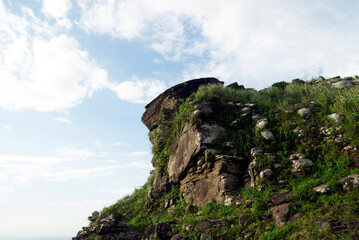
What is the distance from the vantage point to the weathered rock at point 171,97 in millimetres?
13317

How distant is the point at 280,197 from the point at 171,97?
8.46 metres

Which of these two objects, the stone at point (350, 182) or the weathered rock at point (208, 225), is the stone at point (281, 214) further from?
the weathered rock at point (208, 225)

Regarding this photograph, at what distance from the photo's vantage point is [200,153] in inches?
361

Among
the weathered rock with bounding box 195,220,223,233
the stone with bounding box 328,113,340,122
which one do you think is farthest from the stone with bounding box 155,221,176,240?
the stone with bounding box 328,113,340,122

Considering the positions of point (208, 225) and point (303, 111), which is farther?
point (303, 111)

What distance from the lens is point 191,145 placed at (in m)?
9.48

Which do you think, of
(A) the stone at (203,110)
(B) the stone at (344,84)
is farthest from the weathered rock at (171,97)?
(B) the stone at (344,84)

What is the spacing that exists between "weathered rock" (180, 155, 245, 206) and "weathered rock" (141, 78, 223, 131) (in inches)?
195

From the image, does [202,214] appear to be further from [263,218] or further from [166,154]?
[166,154]

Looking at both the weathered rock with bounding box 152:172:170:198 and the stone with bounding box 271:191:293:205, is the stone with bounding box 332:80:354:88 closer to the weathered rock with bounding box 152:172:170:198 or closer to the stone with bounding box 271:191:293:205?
the stone with bounding box 271:191:293:205

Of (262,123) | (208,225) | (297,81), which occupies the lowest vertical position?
(208,225)

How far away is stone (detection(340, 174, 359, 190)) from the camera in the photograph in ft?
17.9

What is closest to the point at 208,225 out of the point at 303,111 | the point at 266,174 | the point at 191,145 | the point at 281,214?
the point at 281,214

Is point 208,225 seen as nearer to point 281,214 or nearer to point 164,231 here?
point 164,231
